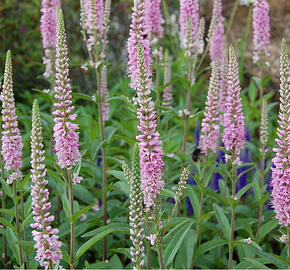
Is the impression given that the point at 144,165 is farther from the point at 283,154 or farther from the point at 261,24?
the point at 261,24

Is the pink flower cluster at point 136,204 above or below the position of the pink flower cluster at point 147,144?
below

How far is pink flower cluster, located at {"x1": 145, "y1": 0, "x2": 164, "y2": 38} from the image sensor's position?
4.53 m

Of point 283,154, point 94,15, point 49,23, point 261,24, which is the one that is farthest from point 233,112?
point 49,23

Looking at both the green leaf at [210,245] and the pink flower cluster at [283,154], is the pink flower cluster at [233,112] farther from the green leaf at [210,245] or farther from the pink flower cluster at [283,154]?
the green leaf at [210,245]

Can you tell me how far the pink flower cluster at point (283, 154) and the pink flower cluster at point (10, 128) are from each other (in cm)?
186

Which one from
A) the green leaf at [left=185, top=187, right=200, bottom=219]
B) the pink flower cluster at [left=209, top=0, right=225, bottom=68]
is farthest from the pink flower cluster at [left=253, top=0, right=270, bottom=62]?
the green leaf at [left=185, top=187, right=200, bottom=219]

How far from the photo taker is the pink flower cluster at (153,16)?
178 inches

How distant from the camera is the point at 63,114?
303 cm

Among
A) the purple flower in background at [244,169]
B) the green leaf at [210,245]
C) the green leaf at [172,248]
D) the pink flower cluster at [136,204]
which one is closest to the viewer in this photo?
the pink flower cluster at [136,204]

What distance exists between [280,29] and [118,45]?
12.7 feet

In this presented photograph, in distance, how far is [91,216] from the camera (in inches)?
182

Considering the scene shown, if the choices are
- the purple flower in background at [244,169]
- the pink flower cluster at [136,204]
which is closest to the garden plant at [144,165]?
the pink flower cluster at [136,204]

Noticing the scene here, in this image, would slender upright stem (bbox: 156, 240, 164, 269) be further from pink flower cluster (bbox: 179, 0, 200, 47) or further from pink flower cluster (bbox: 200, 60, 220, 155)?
pink flower cluster (bbox: 179, 0, 200, 47)

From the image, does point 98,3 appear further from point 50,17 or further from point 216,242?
point 216,242
